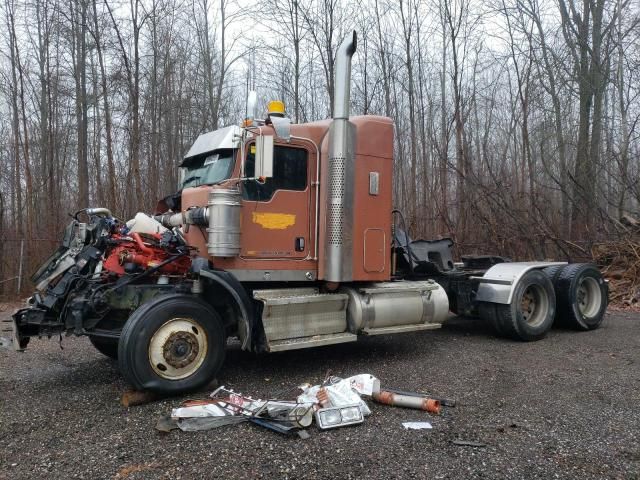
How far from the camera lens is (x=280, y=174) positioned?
580 centimetres

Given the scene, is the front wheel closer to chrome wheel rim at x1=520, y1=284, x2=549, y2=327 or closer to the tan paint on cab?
the tan paint on cab

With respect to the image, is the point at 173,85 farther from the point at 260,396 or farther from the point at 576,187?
the point at 260,396

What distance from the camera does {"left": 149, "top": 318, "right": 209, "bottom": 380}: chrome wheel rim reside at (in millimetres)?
4730

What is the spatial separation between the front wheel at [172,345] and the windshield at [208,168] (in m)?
1.49

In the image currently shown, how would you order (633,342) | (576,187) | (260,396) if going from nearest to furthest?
1. (260,396)
2. (633,342)
3. (576,187)

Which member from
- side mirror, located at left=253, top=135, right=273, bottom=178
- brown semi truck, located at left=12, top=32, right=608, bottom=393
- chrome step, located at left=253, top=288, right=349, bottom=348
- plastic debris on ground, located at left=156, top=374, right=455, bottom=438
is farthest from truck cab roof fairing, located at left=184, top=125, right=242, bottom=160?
Result: plastic debris on ground, located at left=156, top=374, right=455, bottom=438

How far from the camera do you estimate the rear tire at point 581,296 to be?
27.0 ft

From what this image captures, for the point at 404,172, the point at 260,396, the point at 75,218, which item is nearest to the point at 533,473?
the point at 260,396

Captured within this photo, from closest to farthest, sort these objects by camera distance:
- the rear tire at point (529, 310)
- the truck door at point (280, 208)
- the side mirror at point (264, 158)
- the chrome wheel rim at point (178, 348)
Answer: the chrome wheel rim at point (178, 348) → the side mirror at point (264, 158) → the truck door at point (280, 208) → the rear tire at point (529, 310)

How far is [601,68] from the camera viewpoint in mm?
14758

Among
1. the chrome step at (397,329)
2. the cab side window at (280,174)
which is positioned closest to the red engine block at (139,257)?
the cab side window at (280,174)

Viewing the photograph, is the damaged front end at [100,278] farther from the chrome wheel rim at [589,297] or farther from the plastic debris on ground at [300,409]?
the chrome wheel rim at [589,297]

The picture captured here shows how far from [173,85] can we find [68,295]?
560 inches

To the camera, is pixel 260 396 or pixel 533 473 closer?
pixel 533 473
